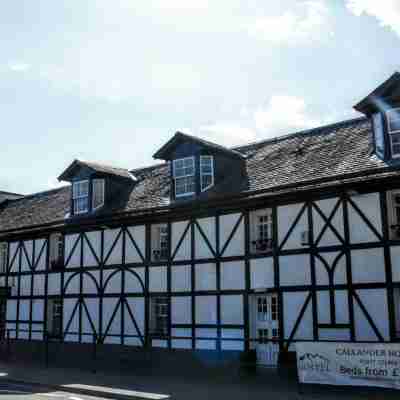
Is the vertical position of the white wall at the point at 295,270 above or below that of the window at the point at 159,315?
above

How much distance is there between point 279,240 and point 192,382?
516 centimetres

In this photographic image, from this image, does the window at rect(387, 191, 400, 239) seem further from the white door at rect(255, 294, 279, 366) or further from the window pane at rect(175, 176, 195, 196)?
the window pane at rect(175, 176, 195, 196)

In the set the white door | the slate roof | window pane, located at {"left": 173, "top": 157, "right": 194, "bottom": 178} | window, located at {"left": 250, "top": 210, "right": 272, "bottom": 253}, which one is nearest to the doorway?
the white door

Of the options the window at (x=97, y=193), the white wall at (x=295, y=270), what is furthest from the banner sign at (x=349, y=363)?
the window at (x=97, y=193)

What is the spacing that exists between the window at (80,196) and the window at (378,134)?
43.0 feet

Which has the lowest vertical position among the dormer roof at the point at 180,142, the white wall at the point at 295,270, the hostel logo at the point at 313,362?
the hostel logo at the point at 313,362

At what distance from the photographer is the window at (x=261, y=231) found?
62.4 feet

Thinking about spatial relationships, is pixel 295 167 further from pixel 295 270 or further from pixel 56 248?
pixel 56 248

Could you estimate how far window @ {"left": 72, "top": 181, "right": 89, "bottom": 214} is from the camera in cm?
2584

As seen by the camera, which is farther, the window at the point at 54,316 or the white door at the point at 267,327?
the window at the point at 54,316

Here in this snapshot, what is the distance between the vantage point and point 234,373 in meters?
18.5

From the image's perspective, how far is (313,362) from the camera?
15.0 metres

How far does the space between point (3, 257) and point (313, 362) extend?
1887cm

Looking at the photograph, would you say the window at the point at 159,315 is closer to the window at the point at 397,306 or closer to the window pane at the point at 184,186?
the window pane at the point at 184,186
